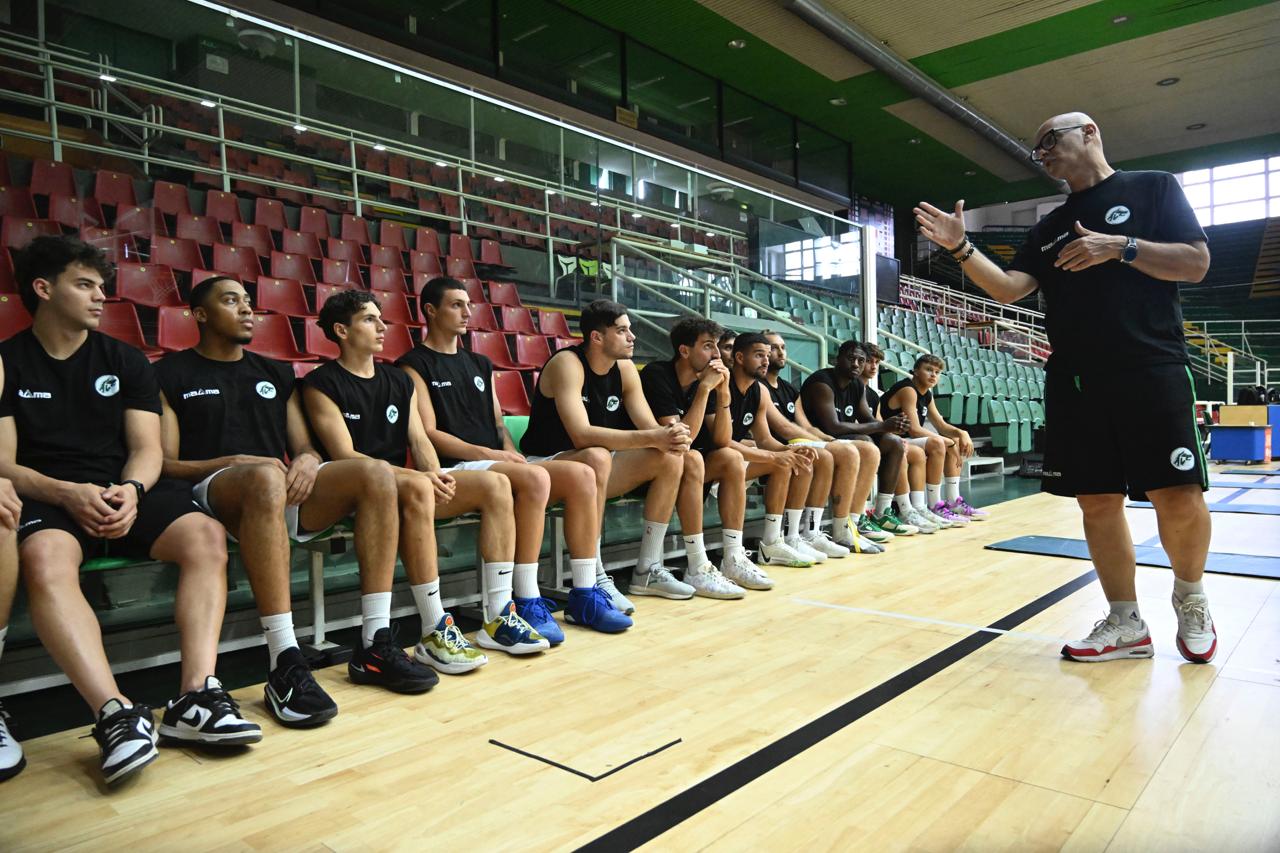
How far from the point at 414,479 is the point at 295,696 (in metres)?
0.62

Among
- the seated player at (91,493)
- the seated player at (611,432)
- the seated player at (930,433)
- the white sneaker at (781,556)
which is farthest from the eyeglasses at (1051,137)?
the seated player at (930,433)

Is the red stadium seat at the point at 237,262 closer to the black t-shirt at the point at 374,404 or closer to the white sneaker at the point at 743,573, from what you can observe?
the black t-shirt at the point at 374,404

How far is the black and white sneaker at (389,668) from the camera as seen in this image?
199 centimetres

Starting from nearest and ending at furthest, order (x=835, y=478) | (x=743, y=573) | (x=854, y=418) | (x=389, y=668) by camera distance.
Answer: (x=389, y=668) → (x=743, y=573) → (x=835, y=478) → (x=854, y=418)

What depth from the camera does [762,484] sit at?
13.2 feet

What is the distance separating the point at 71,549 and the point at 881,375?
655 centimetres

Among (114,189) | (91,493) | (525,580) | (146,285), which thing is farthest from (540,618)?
(114,189)

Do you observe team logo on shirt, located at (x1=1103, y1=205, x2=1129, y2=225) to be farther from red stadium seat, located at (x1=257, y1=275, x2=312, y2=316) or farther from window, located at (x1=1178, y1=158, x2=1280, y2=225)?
window, located at (x1=1178, y1=158, x2=1280, y2=225)

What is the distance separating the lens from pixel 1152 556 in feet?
12.3

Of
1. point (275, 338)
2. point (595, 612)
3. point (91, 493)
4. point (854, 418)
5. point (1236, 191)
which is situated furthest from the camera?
point (1236, 191)

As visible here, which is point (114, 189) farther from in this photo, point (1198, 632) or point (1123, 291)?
point (1198, 632)

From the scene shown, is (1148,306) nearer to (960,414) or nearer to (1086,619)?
(1086,619)

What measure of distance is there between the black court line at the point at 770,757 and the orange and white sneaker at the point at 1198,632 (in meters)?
0.51

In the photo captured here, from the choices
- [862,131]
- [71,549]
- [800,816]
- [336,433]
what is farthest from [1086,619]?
[862,131]
